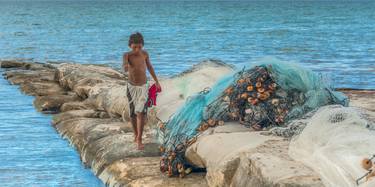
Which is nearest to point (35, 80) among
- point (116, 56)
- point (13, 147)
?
point (13, 147)

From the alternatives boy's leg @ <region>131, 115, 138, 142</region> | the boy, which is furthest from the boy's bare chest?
boy's leg @ <region>131, 115, 138, 142</region>

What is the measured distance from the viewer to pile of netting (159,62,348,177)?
862 cm

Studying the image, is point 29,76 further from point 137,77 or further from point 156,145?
point 137,77

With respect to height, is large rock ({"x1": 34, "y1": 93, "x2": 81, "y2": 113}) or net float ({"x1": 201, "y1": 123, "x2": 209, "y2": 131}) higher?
net float ({"x1": 201, "y1": 123, "x2": 209, "y2": 131})

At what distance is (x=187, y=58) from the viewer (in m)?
32.5

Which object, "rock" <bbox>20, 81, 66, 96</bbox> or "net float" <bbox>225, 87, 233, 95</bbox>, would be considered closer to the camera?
"net float" <bbox>225, 87, 233, 95</bbox>

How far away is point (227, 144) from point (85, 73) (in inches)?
400

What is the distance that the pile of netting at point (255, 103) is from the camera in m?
8.62

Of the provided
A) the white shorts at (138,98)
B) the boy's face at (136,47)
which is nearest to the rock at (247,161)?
the white shorts at (138,98)

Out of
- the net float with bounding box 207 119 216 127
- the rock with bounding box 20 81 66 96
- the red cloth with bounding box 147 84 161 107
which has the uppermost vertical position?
the red cloth with bounding box 147 84 161 107

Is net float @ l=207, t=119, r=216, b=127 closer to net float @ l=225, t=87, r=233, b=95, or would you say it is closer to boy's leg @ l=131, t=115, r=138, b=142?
net float @ l=225, t=87, r=233, b=95

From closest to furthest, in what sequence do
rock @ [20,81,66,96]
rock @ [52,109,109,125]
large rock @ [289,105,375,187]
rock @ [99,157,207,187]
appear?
large rock @ [289,105,375,187]
rock @ [99,157,207,187]
rock @ [52,109,109,125]
rock @ [20,81,66,96]

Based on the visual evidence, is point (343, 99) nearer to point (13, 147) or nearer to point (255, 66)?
point (255, 66)

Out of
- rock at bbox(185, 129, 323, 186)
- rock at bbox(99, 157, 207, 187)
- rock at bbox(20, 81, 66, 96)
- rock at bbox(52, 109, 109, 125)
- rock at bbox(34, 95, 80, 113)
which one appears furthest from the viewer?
rock at bbox(20, 81, 66, 96)
